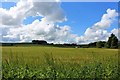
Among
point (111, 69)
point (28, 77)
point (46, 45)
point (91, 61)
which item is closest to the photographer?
point (28, 77)

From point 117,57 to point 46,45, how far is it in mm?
2314

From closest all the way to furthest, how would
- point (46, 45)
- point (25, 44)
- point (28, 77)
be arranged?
point (28, 77), point (46, 45), point (25, 44)

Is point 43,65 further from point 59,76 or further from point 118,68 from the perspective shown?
point 118,68

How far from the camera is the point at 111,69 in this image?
775cm

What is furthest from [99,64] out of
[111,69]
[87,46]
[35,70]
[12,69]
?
[87,46]

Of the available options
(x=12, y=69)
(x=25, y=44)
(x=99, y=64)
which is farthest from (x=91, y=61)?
(x=25, y=44)

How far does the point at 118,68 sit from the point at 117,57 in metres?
0.84

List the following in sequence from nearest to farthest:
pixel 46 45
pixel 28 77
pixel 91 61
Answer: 1. pixel 28 77
2. pixel 91 61
3. pixel 46 45

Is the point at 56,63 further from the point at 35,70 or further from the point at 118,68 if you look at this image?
the point at 118,68

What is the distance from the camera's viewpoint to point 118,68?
7.84 meters

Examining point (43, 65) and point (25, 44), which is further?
point (25, 44)

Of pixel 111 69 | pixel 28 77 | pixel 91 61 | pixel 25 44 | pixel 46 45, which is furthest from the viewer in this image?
pixel 25 44

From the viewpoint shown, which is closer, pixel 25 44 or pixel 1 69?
pixel 1 69

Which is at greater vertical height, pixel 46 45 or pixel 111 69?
pixel 46 45
